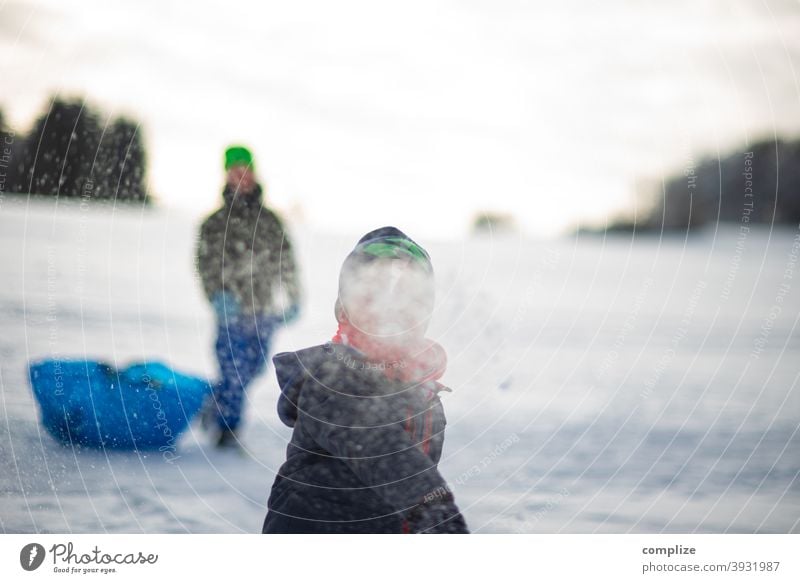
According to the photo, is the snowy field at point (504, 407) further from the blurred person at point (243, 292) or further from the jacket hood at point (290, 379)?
the jacket hood at point (290, 379)

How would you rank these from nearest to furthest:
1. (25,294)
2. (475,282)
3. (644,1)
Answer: (644,1), (25,294), (475,282)

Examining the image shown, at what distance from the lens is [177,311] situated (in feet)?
11.3

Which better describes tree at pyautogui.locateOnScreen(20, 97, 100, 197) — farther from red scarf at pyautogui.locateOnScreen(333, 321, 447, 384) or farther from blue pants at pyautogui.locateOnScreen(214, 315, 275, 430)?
red scarf at pyautogui.locateOnScreen(333, 321, 447, 384)

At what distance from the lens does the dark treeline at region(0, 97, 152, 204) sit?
1.59 m

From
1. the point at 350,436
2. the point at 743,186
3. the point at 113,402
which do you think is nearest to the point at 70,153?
the point at 113,402

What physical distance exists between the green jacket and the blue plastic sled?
258 millimetres

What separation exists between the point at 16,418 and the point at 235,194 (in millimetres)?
654

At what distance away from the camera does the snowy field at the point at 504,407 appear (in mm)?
1600

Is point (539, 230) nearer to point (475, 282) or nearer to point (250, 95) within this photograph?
point (475, 282)
